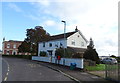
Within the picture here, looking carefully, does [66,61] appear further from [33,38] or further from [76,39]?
[33,38]

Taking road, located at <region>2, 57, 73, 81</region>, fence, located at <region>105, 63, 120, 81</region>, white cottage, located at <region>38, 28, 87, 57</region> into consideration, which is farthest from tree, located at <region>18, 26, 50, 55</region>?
fence, located at <region>105, 63, 120, 81</region>

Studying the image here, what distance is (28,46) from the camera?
221 feet

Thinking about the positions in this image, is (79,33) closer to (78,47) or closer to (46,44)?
(78,47)

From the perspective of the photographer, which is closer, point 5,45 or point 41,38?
point 41,38

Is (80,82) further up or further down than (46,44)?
further down

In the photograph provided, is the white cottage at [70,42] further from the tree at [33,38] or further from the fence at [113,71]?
the fence at [113,71]

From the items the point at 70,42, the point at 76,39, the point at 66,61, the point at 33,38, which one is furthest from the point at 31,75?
the point at 33,38

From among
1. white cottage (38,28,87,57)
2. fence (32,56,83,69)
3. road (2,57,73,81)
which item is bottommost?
road (2,57,73,81)

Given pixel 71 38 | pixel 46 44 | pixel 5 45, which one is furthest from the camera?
pixel 5 45

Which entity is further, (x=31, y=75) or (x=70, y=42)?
(x=70, y=42)

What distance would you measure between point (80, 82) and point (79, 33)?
4100cm

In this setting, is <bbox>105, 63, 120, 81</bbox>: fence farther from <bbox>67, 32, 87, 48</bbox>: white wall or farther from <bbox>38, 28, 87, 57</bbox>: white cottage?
<bbox>67, 32, 87, 48</bbox>: white wall

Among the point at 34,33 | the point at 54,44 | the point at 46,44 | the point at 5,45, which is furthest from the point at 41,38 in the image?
the point at 5,45

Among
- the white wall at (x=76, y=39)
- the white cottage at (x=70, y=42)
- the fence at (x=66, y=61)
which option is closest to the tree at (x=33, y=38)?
the white cottage at (x=70, y=42)
